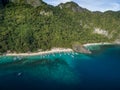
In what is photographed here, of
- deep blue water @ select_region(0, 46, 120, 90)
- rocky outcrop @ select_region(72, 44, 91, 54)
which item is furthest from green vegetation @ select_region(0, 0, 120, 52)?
deep blue water @ select_region(0, 46, 120, 90)

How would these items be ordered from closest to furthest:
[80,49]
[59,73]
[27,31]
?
[59,73] → [27,31] → [80,49]

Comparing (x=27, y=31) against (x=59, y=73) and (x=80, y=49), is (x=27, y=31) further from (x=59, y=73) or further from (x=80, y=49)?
(x=59, y=73)

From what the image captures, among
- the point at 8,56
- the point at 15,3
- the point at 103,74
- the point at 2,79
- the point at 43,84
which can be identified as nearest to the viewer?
the point at 43,84

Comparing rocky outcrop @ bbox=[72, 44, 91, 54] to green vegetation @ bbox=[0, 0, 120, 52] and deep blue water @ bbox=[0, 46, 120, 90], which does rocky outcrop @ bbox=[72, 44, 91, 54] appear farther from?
deep blue water @ bbox=[0, 46, 120, 90]

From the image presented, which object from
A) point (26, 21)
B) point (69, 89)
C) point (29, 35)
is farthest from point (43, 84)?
point (26, 21)

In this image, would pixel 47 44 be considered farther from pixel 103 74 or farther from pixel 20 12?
pixel 103 74

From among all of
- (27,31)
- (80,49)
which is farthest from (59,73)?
(27,31)

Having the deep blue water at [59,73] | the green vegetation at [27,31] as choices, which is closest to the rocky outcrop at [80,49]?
the green vegetation at [27,31]

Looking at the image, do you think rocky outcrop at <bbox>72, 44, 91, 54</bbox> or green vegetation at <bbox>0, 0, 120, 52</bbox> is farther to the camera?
rocky outcrop at <bbox>72, 44, 91, 54</bbox>
